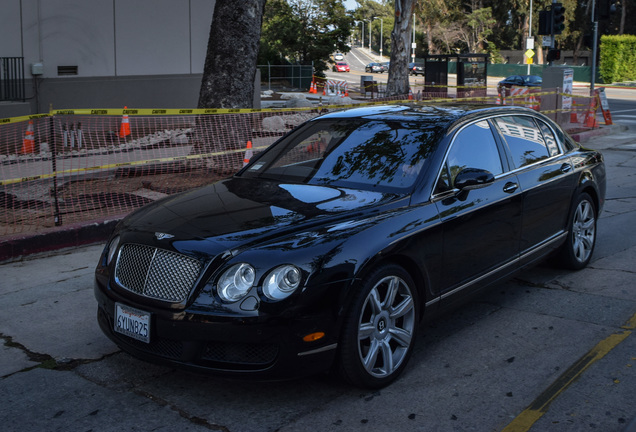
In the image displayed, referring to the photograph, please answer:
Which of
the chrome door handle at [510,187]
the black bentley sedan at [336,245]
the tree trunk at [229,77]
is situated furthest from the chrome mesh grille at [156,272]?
the tree trunk at [229,77]

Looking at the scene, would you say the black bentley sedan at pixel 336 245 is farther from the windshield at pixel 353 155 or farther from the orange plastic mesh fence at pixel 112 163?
the orange plastic mesh fence at pixel 112 163

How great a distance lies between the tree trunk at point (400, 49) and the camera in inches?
1127

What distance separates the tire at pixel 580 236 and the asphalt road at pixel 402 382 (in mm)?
488

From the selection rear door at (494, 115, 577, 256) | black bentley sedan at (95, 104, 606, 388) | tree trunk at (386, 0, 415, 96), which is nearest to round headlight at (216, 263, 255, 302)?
black bentley sedan at (95, 104, 606, 388)

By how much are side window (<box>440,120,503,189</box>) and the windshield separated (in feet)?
0.59

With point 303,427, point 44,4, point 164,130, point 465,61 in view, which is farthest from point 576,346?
point 465,61

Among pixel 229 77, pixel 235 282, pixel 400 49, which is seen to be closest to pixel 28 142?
pixel 229 77

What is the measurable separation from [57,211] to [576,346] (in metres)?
5.77

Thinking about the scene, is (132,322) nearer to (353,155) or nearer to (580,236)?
(353,155)

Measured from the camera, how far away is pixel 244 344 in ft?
12.6

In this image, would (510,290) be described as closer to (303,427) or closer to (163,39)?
(303,427)

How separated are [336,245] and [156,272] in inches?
40.6

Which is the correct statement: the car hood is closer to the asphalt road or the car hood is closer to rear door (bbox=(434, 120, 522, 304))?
rear door (bbox=(434, 120, 522, 304))

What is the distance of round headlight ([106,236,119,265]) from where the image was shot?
14.8ft
